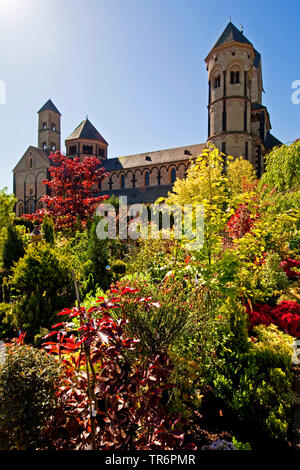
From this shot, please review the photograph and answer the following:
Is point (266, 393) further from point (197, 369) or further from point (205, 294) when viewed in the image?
point (205, 294)

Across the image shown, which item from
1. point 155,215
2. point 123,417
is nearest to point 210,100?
point 155,215

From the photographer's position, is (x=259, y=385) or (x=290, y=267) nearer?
(x=259, y=385)

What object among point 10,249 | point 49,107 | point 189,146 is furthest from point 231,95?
point 49,107

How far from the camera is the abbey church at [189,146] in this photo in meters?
27.4

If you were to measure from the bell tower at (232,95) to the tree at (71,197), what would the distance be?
17.7 metres

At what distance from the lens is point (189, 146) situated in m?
34.2

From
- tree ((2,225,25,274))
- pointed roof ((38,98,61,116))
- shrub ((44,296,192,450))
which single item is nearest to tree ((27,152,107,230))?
tree ((2,225,25,274))

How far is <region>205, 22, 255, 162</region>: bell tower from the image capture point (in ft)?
89.0

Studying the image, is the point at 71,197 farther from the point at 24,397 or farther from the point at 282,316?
the point at 24,397

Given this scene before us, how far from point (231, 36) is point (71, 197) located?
26172mm

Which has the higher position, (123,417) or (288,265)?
(288,265)

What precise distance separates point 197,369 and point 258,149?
29.8 m

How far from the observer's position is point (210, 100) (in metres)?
28.8

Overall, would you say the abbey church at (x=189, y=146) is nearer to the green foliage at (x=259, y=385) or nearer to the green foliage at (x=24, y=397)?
the green foliage at (x=259, y=385)
